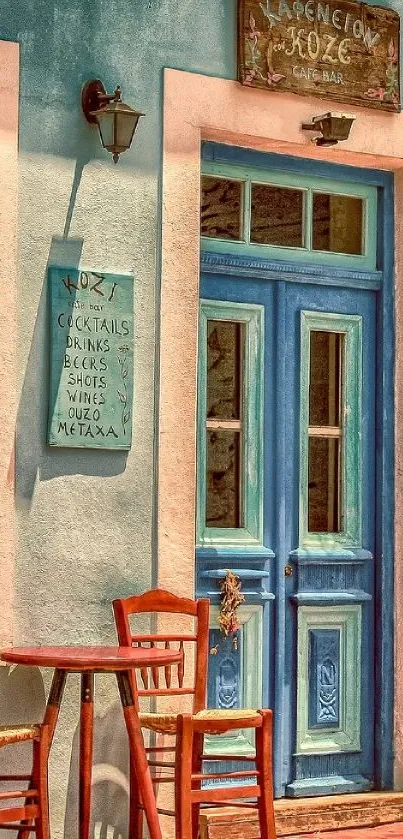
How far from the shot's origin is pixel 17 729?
6402 mm

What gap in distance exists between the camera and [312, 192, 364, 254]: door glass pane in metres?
8.19

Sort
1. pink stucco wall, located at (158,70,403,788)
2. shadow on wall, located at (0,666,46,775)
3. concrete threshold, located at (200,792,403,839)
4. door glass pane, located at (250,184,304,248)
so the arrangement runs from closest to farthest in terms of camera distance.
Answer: shadow on wall, located at (0,666,46,775)
pink stucco wall, located at (158,70,403,788)
concrete threshold, located at (200,792,403,839)
door glass pane, located at (250,184,304,248)

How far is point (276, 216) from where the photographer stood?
26.3ft

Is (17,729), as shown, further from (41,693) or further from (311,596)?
(311,596)

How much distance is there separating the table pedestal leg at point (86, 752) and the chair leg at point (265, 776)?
0.65 metres

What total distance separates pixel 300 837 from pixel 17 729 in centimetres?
182

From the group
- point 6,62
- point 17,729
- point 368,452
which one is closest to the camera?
point 17,729

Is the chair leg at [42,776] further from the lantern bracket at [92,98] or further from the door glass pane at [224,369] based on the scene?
the lantern bracket at [92,98]

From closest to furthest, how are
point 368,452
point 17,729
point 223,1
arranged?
point 17,729 → point 223,1 → point 368,452

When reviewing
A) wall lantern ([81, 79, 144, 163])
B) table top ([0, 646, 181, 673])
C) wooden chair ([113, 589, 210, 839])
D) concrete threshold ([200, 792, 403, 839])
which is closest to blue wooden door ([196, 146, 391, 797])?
concrete threshold ([200, 792, 403, 839])

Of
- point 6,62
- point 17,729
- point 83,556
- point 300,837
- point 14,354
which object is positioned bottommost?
point 300,837

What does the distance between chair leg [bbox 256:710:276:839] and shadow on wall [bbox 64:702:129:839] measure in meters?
0.68

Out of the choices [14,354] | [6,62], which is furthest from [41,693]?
[6,62]

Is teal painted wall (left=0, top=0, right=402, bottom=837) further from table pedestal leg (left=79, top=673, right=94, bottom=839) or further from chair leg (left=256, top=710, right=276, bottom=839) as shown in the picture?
chair leg (left=256, top=710, right=276, bottom=839)
